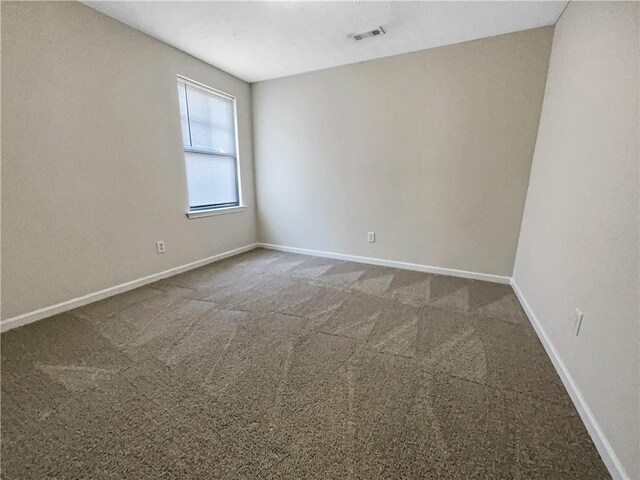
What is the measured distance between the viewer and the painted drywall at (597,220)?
1.03m

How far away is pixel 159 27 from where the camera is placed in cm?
240

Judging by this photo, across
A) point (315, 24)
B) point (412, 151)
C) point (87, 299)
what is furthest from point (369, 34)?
point (87, 299)

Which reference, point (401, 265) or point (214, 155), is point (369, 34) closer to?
point (214, 155)

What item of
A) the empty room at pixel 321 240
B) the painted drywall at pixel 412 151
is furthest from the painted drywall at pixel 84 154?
the painted drywall at pixel 412 151

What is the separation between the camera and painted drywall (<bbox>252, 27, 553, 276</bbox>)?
2.60 m

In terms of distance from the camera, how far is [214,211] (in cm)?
342

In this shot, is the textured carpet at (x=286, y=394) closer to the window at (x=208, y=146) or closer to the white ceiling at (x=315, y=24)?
the window at (x=208, y=146)

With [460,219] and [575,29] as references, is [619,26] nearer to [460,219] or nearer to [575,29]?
[575,29]

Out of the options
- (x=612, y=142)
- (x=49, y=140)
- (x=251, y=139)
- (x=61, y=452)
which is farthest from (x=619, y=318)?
(x=251, y=139)

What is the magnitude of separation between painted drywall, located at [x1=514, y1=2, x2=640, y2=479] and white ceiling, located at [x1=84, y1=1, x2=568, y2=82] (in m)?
0.55

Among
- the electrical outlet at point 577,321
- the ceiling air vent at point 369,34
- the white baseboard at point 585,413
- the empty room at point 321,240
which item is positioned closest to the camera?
the white baseboard at point 585,413

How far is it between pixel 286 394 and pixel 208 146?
9.98ft

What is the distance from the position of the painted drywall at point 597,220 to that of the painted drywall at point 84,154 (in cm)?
338

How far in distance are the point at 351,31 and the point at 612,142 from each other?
7.10 feet
